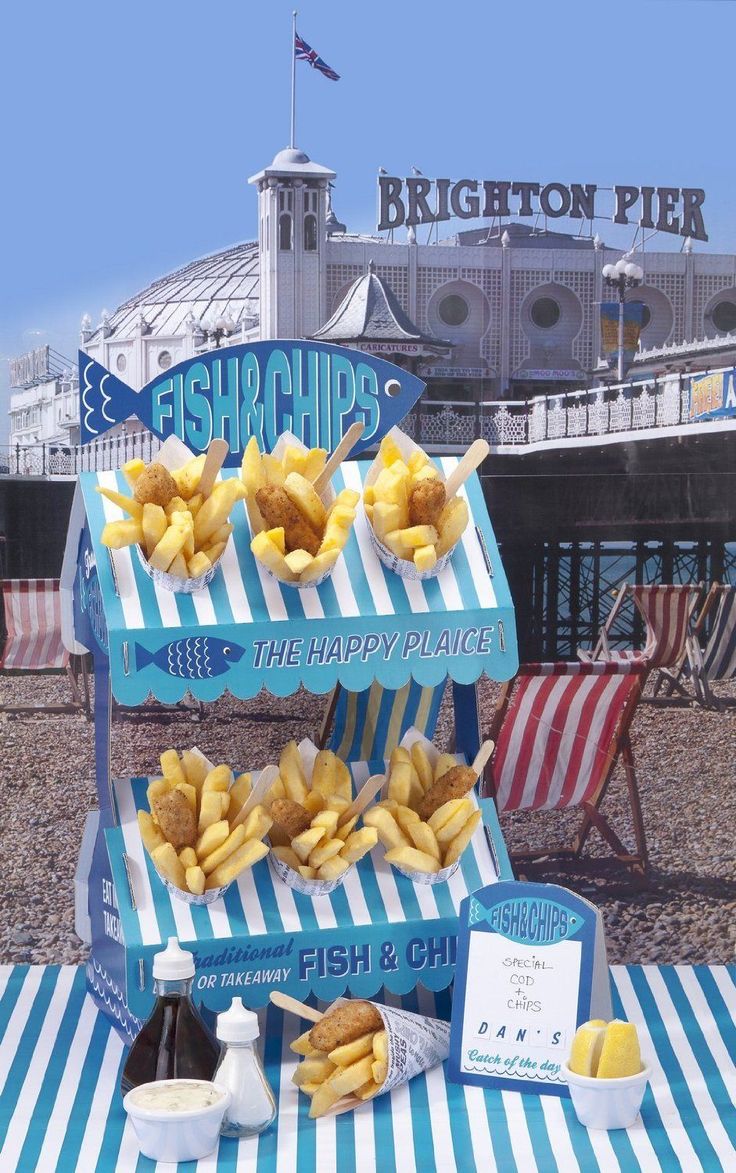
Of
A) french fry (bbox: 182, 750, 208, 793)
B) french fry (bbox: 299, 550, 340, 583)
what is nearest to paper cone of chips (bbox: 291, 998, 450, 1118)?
french fry (bbox: 182, 750, 208, 793)

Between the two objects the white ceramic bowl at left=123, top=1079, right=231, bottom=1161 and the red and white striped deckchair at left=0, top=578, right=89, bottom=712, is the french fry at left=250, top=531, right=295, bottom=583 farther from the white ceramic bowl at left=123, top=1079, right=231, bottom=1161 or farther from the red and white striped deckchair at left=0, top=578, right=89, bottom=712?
the red and white striped deckchair at left=0, top=578, right=89, bottom=712

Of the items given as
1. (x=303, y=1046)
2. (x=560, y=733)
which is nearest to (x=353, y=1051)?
(x=303, y=1046)

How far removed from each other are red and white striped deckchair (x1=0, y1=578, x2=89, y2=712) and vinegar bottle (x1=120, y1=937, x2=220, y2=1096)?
5.50 ft

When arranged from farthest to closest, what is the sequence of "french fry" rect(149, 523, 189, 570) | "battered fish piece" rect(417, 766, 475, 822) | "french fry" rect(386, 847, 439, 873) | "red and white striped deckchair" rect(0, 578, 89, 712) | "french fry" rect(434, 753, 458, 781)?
"red and white striped deckchair" rect(0, 578, 89, 712) < "french fry" rect(434, 753, 458, 781) < "battered fish piece" rect(417, 766, 475, 822) < "french fry" rect(386, 847, 439, 873) < "french fry" rect(149, 523, 189, 570)

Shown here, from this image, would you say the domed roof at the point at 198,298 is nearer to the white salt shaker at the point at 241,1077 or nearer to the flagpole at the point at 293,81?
the flagpole at the point at 293,81

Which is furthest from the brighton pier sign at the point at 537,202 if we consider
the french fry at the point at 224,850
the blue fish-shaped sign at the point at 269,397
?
the french fry at the point at 224,850

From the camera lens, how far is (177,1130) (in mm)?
2455

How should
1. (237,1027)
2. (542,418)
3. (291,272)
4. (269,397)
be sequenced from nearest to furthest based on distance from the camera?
(237,1027) → (269,397) → (291,272) → (542,418)

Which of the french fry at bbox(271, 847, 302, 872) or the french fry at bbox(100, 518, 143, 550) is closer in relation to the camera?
the french fry at bbox(100, 518, 143, 550)

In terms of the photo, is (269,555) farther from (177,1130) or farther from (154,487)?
(177,1130)

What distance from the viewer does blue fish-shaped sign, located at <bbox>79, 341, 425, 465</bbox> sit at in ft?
11.3

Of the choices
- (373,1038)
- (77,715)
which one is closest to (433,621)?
(373,1038)

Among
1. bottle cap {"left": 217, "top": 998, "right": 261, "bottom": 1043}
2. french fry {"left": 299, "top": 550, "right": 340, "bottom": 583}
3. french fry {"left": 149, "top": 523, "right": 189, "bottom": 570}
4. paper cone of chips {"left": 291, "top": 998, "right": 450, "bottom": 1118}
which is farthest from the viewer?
french fry {"left": 299, "top": 550, "right": 340, "bottom": 583}

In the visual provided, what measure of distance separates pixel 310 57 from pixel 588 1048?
10.6 ft
